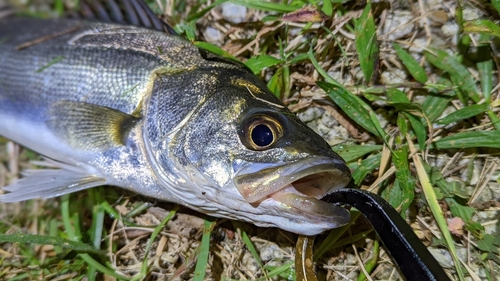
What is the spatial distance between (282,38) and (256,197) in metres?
1.45

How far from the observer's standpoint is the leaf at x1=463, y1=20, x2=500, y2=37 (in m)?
2.46

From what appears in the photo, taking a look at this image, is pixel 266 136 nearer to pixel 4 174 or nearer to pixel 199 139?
pixel 199 139

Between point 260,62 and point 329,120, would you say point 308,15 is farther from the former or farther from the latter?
point 329,120

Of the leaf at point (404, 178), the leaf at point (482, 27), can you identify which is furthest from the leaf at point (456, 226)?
the leaf at point (482, 27)

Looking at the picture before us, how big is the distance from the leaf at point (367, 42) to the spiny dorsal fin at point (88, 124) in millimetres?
1482

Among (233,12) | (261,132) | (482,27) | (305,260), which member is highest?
(233,12)

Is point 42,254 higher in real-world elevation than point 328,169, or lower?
lower

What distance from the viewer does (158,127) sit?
90.7 inches

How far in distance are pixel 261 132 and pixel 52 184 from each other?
1.46m

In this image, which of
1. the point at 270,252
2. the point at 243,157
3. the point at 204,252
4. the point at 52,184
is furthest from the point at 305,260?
the point at 52,184

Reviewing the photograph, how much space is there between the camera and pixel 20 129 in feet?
9.01

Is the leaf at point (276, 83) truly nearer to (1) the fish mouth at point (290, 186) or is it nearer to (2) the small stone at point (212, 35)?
(2) the small stone at point (212, 35)

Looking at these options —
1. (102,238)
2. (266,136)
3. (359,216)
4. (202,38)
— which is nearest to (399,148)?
(359,216)

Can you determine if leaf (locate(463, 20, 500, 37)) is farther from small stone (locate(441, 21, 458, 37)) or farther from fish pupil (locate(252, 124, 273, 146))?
fish pupil (locate(252, 124, 273, 146))
